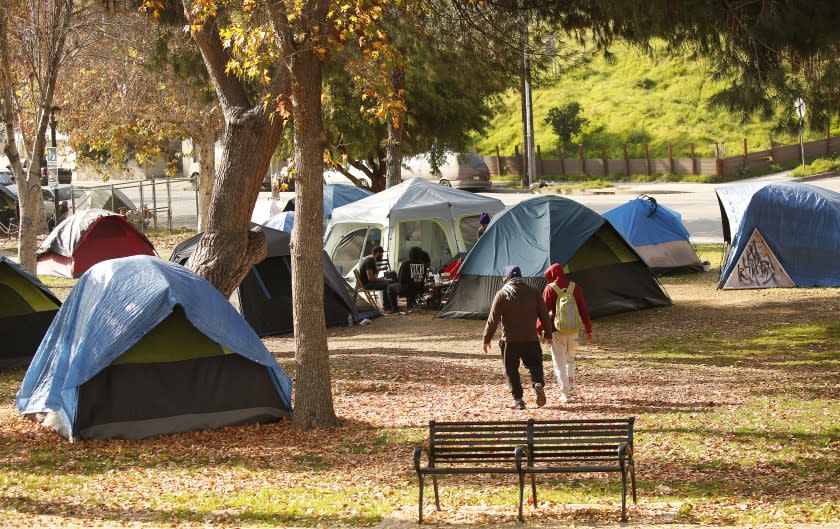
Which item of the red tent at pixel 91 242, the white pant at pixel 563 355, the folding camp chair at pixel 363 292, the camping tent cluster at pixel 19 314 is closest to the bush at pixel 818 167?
the red tent at pixel 91 242

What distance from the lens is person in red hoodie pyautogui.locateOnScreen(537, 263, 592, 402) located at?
39.8ft

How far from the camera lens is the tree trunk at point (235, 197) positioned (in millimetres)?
13789

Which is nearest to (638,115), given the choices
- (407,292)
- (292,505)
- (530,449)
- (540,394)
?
(407,292)

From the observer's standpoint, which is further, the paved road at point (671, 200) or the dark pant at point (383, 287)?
the paved road at point (671, 200)

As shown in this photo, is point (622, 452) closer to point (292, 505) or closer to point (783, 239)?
point (292, 505)

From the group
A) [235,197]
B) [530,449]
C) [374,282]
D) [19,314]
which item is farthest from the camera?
[374,282]

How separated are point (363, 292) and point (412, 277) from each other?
0.94 metres

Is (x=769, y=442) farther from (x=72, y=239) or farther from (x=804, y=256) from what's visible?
(x=72, y=239)

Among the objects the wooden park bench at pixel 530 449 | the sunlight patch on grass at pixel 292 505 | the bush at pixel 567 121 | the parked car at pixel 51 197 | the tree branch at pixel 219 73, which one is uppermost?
the bush at pixel 567 121

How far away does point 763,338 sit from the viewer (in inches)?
635

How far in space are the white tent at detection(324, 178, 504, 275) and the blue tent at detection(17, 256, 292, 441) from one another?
31.7 ft

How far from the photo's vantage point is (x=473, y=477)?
9.33 meters

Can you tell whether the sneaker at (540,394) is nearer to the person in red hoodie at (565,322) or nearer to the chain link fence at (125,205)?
the person in red hoodie at (565,322)

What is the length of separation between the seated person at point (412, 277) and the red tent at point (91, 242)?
7839 millimetres
